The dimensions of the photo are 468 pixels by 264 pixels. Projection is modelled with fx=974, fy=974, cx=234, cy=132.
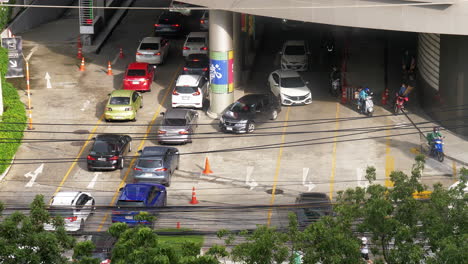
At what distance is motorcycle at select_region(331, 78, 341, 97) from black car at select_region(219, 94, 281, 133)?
4055 mm

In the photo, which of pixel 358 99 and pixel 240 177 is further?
pixel 358 99

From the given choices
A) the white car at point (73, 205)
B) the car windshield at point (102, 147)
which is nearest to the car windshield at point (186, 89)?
the car windshield at point (102, 147)

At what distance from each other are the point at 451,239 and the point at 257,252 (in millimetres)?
4135

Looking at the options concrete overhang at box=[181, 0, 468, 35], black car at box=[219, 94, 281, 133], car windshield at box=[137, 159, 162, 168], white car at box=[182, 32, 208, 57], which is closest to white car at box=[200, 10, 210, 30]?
white car at box=[182, 32, 208, 57]

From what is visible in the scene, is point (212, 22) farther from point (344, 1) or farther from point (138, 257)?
point (138, 257)

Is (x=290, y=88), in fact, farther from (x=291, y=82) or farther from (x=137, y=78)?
(x=137, y=78)

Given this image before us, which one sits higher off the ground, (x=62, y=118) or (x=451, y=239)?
(x=451, y=239)

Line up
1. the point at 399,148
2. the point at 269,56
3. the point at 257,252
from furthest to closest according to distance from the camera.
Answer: the point at 269,56 < the point at 399,148 < the point at 257,252

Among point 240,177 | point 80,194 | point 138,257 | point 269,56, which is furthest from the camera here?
point 269,56

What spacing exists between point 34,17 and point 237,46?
59.0 feet

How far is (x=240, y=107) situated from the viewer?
145 feet

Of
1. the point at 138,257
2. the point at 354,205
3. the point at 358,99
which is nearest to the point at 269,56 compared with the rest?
the point at 358,99

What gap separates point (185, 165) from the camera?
4041cm

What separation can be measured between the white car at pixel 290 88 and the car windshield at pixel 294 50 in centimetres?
444
